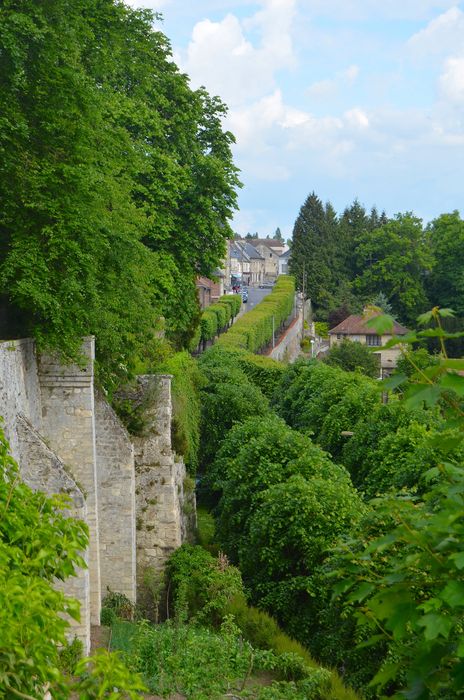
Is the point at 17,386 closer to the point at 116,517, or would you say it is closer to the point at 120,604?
the point at 116,517

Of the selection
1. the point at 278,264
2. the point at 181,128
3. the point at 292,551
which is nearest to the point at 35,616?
the point at 292,551

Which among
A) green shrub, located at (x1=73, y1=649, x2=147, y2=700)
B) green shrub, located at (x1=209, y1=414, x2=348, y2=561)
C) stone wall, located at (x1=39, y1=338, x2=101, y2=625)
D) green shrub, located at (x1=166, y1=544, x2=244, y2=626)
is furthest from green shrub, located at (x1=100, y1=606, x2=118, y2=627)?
green shrub, located at (x1=73, y1=649, x2=147, y2=700)

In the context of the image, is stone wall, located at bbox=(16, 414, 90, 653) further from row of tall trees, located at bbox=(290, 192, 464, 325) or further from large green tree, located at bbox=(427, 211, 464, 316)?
large green tree, located at bbox=(427, 211, 464, 316)

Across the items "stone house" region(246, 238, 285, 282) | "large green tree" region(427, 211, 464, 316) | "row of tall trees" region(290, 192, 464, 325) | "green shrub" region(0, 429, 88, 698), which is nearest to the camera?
"green shrub" region(0, 429, 88, 698)

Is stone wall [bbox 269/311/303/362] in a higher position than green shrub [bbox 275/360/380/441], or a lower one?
higher

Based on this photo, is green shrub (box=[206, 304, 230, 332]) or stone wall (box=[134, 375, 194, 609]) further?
green shrub (box=[206, 304, 230, 332])

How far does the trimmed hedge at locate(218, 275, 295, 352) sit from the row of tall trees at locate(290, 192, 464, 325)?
4.14 m

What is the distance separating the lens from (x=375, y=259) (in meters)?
92.1

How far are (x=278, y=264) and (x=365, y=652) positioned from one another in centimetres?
17646

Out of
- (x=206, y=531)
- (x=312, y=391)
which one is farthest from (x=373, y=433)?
(x=312, y=391)

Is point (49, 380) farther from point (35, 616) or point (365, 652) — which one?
point (35, 616)

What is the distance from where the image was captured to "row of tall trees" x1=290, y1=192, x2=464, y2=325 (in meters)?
83.2

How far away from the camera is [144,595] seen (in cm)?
1919

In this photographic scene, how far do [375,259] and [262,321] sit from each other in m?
29.1
